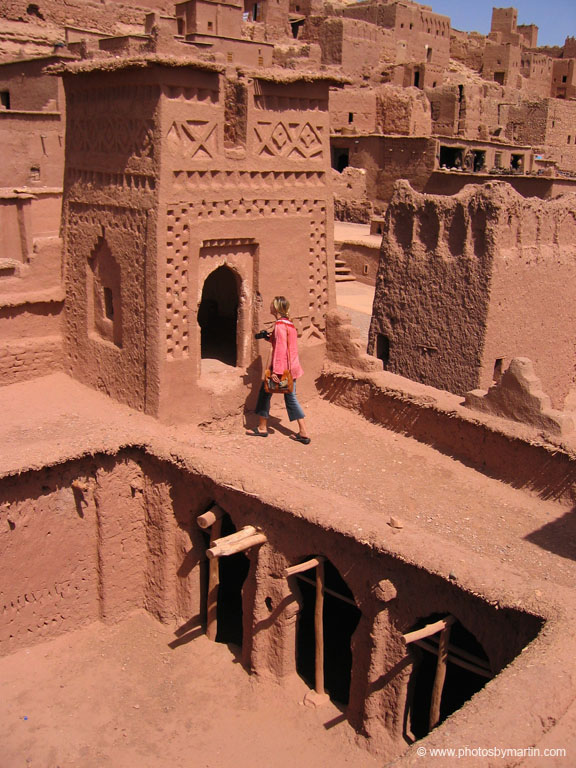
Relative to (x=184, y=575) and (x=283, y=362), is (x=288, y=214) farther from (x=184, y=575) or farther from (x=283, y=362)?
(x=184, y=575)

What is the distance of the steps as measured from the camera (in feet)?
67.0

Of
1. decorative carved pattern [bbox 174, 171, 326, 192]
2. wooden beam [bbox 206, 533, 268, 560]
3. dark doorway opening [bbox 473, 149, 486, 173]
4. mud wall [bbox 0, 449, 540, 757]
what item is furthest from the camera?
dark doorway opening [bbox 473, 149, 486, 173]

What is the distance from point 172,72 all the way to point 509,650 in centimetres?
604

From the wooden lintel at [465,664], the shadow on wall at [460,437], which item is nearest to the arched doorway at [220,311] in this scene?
the shadow on wall at [460,437]

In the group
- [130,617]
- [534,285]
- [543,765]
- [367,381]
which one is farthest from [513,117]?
[543,765]

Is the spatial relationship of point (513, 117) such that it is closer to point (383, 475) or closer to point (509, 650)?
point (383, 475)

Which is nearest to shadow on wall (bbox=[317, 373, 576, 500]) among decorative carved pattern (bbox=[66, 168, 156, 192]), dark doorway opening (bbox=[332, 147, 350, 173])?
decorative carved pattern (bbox=[66, 168, 156, 192])

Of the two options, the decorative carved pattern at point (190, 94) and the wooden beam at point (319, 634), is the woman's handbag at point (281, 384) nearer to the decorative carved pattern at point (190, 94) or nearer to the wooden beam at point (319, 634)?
the wooden beam at point (319, 634)

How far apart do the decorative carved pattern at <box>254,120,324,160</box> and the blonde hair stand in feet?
5.36

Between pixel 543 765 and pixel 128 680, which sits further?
pixel 128 680

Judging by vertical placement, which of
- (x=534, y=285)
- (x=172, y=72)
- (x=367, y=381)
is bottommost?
(x=367, y=381)

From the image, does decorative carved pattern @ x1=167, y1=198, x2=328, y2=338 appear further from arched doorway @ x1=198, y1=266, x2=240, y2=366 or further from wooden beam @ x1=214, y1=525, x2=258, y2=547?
wooden beam @ x1=214, y1=525, x2=258, y2=547

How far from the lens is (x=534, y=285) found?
35.0ft

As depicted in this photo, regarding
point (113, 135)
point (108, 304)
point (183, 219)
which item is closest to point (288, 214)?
point (183, 219)
